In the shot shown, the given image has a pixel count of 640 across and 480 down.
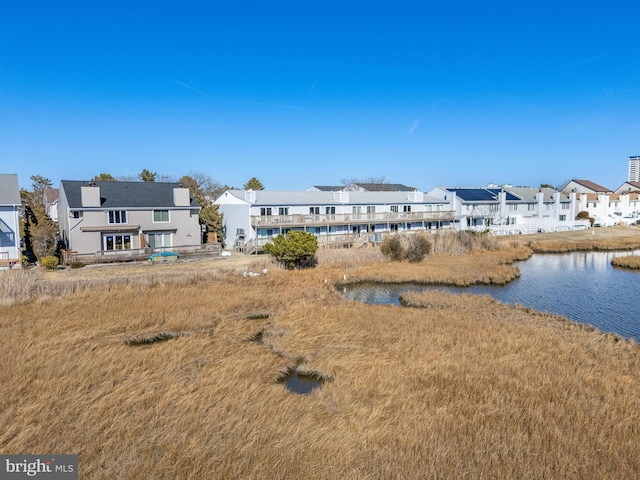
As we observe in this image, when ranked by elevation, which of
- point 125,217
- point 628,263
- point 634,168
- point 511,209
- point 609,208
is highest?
point 634,168

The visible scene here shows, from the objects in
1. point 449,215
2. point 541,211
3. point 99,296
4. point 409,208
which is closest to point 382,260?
point 409,208

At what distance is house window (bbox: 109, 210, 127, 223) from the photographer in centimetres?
3294

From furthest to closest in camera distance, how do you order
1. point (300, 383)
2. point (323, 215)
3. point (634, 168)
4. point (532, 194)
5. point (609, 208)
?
point (634, 168)
point (609, 208)
point (532, 194)
point (323, 215)
point (300, 383)

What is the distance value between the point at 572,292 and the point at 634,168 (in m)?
187

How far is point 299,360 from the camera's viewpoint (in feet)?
42.9

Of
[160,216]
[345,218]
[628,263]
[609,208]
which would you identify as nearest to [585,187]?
[609,208]

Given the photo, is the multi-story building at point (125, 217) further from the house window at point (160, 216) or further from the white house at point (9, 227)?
the white house at point (9, 227)

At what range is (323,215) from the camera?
4078 centimetres

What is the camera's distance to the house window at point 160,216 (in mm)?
34688

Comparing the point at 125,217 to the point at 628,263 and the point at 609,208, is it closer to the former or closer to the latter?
the point at 628,263

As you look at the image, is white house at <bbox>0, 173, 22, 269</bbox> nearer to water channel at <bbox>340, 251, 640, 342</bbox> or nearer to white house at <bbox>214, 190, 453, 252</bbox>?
white house at <bbox>214, 190, 453, 252</bbox>

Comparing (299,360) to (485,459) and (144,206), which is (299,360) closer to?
(485,459)

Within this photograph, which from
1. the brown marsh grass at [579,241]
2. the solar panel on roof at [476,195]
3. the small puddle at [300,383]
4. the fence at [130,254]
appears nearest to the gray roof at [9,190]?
the fence at [130,254]

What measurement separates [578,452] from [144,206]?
33.9m
